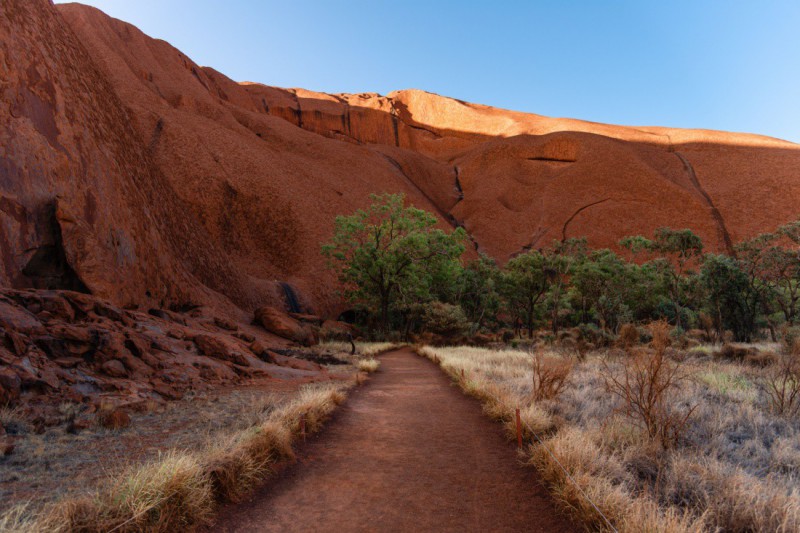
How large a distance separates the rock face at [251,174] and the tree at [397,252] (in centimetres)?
697

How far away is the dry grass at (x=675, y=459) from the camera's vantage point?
11.9ft

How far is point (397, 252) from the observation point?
102ft

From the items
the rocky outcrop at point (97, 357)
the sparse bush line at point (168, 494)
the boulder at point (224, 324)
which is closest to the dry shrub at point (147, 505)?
the sparse bush line at point (168, 494)

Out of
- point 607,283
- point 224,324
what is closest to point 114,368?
point 224,324

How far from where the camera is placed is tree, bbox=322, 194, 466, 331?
31.0 metres

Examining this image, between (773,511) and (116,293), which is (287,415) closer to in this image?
(773,511)

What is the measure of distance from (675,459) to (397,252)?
26668mm

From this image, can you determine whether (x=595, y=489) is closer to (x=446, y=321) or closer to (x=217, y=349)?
(x=217, y=349)

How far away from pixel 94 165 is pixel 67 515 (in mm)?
15040

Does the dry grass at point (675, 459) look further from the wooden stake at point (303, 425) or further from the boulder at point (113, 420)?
the boulder at point (113, 420)

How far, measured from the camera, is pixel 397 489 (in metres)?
4.87

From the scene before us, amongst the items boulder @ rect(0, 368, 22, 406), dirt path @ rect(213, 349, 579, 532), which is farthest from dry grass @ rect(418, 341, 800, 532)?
boulder @ rect(0, 368, 22, 406)

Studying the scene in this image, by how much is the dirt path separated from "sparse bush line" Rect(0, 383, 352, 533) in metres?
0.26

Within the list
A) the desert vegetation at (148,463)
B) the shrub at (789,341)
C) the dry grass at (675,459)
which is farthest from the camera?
the shrub at (789,341)
